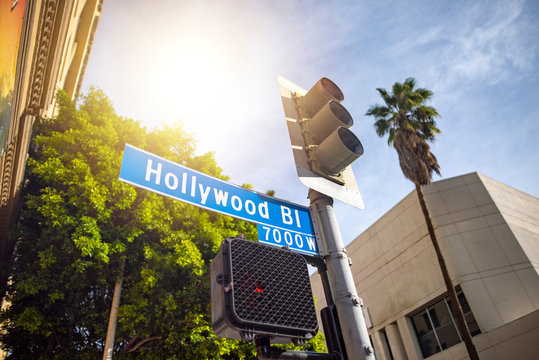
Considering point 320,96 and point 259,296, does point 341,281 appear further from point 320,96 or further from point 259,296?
point 320,96

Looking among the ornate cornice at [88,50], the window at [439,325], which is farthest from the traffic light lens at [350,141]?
the ornate cornice at [88,50]

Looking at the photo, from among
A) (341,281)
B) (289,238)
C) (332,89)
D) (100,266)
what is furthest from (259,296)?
(100,266)

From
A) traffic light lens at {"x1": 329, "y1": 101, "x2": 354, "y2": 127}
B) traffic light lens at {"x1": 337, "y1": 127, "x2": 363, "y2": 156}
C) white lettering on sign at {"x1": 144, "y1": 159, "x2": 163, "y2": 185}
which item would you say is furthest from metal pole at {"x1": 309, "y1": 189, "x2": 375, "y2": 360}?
white lettering on sign at {"x1": 144, "y1": 159, "x2": 163, "y2": 185}

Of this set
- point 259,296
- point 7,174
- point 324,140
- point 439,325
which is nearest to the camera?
point 259,296

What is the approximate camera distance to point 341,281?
8.43ft

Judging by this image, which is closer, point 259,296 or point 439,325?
point 259,296

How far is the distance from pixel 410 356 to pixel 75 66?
1047 inches

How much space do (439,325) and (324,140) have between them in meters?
20.6

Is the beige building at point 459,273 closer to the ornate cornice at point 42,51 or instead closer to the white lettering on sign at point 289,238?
the white lettering on sign at point 289,238

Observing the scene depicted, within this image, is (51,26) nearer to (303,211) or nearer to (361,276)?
(303,211)

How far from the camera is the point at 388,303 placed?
22.7m

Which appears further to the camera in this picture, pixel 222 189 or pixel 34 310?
pixel 34 310

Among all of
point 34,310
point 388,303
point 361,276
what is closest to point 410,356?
point 388,303

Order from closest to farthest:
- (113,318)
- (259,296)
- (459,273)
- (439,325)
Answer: (259,296) < (113,318) < (459,273) < (439,325)
